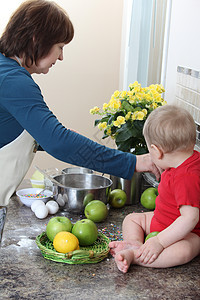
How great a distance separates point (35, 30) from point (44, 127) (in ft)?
1.11

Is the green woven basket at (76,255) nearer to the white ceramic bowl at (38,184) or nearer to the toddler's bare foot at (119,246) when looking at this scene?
the toddler's bare foot at (119,246)

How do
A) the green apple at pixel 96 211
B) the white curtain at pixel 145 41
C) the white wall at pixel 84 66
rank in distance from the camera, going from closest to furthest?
1. the green apple at pixel 96 211
2. the white curtain at pixel 145 41
3. the white wall at pixel 84 66

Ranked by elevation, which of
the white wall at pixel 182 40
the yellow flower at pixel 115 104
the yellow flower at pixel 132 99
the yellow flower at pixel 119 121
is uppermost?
the white wall at pixel 182 40

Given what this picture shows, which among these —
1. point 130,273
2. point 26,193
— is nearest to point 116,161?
point 130,273

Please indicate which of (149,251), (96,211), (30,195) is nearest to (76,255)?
(149,251)

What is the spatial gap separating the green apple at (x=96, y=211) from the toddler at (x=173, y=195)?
215 millimetres

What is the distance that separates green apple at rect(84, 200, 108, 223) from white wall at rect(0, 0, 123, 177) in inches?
102

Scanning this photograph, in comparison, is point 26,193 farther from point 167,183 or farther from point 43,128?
point 167,183

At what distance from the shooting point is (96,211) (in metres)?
1.42

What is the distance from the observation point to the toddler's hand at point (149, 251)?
1119 millimetres

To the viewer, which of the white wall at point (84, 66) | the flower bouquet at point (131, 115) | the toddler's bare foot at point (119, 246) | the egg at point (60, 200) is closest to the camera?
the toddler's bare foot at point (119, 246)

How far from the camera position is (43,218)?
1456mm

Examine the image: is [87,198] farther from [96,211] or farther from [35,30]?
[35,30]

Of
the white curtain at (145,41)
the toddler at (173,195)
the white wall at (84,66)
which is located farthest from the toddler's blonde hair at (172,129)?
the white wall at (84,66)
